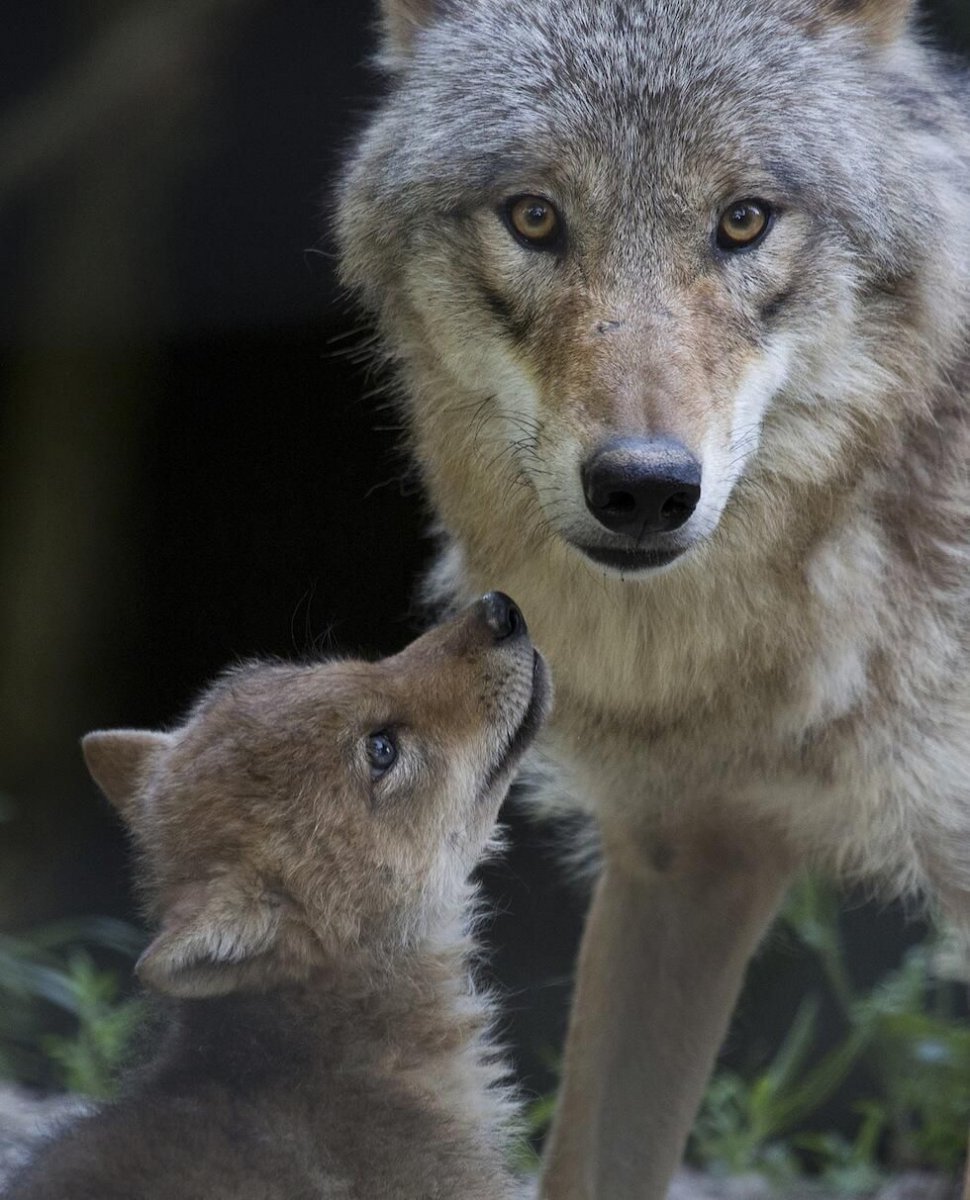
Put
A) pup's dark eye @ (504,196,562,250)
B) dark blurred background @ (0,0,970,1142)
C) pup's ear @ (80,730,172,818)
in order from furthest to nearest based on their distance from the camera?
dark blurred background @ (0,0,970,1142)
pup's ear @ (80,730,172,818)
pup's dark eye @ (504,196,562,250)

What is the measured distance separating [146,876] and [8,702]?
3.45 metres

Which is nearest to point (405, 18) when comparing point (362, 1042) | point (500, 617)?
point (500, 617)

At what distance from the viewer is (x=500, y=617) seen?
9.50 ft

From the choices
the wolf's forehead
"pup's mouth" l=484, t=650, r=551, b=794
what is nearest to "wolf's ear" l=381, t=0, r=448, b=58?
the wolf's forehead

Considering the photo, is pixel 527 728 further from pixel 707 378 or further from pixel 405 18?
pixel 405 18

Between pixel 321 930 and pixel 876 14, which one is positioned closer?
pixel 321 930

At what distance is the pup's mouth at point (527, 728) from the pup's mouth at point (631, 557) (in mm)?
263

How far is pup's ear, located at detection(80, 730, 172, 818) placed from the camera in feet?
9.81

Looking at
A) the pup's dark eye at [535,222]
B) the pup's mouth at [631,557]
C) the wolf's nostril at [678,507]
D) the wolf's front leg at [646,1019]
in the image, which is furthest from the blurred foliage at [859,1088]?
the pup's dark eye at [535,222]

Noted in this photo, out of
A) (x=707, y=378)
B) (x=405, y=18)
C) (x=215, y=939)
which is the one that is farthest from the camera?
(x=405, y=18)

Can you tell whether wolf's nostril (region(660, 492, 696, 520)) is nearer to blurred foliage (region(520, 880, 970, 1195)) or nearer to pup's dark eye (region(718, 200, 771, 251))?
pup's dark eye (region(718, 200, 771, 251))

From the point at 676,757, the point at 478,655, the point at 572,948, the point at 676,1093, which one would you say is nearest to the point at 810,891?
the point at 572,948

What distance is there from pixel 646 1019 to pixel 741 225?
5.91ft

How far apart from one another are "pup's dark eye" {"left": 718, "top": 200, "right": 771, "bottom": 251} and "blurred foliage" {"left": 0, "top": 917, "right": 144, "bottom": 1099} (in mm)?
2567
